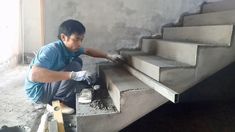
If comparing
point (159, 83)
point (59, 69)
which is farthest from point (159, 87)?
point (59, 69)

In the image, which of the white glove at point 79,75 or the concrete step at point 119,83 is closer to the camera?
the concrete step at point 119,83

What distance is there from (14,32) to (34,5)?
31.0 inches

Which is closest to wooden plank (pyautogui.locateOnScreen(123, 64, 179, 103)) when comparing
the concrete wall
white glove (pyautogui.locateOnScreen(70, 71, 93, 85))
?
white glove (pyautogui.locateOnScreen(70, 71, 93, 85))

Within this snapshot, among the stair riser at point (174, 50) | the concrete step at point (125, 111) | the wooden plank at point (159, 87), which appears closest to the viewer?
the wooden plank at point (159, 87)

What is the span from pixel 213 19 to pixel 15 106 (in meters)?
2.09

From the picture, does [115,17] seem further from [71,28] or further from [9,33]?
[9,33]

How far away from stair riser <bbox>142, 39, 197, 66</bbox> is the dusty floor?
1271 mm

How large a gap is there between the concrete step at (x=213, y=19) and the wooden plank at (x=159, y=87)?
83 cm

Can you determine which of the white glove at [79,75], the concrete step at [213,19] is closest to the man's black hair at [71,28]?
the white glove at [79,75]

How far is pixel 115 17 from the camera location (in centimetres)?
283

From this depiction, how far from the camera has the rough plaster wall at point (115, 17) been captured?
2754 mm

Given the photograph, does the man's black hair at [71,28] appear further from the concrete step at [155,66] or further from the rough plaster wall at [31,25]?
the rough plaster wall at [31,25]

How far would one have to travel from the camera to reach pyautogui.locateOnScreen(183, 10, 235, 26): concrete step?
1960mm

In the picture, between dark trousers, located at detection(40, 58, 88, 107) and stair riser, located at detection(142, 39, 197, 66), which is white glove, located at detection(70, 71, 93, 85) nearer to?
dark trousers, located at detection(40, 58, 88, 107)
